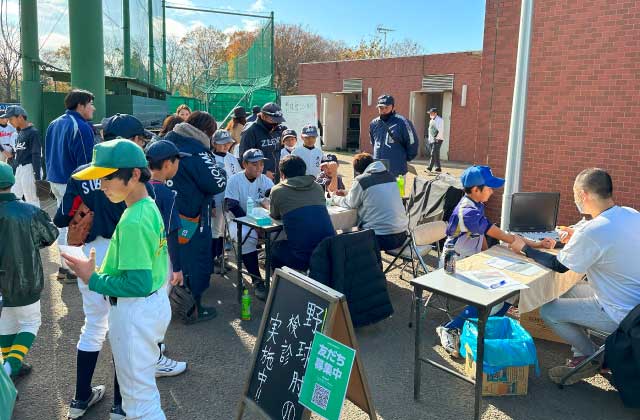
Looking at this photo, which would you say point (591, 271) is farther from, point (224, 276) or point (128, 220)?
point (224, 276)

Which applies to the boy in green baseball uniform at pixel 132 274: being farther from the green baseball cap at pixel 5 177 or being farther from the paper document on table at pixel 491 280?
the paper document on table at pixel 491 280

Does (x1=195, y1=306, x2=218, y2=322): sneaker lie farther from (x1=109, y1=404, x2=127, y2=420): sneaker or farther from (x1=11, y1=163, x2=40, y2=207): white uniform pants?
(x1=11, y1=163, x2=40, y2=207): white uniform pants

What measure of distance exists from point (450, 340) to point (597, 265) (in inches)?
54.8

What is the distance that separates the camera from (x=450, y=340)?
4.49 meters

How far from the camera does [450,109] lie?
71.2 feet

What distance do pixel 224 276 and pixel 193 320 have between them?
145 cm

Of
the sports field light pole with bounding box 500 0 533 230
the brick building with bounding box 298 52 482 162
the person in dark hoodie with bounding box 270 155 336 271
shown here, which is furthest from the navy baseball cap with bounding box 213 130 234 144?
the brick building with bounding box 298 52 482 162

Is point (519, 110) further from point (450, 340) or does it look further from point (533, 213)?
point (450, 340)

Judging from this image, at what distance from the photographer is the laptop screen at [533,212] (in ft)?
17.3

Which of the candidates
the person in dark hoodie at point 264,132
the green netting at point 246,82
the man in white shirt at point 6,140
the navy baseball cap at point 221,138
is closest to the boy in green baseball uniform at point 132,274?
the navy baseball cap at point 221,138

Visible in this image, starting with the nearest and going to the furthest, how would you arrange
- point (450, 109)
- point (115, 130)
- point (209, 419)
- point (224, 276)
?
point (209, 419) < point (115, 130) < point (224, 276) < point (450, 109)

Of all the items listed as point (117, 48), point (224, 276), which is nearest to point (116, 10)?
point (117, 48)

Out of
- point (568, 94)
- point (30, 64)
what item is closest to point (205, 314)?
point (568, 94)

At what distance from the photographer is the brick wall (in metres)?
6.00
